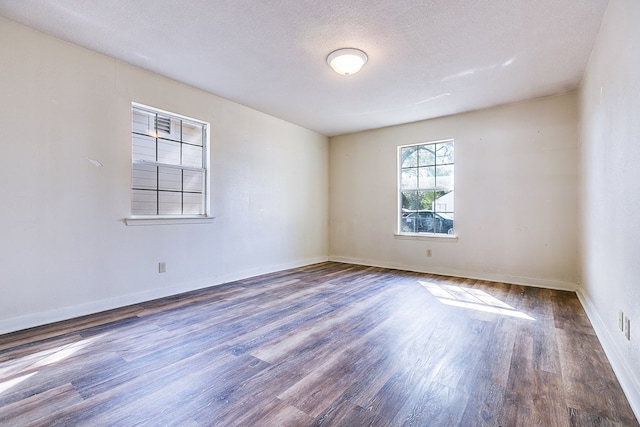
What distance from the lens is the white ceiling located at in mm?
2305

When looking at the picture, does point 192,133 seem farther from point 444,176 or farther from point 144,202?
point 444,176

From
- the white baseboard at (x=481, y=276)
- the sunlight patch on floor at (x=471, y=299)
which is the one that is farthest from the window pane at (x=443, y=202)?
the sunlight patch on floor at (x=471, y=299)

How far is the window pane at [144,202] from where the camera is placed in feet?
11.1

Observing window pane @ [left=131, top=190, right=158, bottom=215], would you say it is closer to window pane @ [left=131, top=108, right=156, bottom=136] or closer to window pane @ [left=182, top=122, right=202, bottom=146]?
window pane @ [left=131, top=108, right=156, bottom=136]

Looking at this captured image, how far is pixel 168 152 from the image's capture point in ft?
12.1

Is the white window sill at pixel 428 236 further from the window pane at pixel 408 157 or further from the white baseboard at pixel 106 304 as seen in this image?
the white baseboard at pixel 106 304

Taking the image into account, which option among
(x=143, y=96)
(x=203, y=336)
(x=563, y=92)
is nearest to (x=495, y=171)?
(x=563, y=92)

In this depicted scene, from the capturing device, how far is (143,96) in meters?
3.36

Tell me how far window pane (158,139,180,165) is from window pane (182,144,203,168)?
0.26ft

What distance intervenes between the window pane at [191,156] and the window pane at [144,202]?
0.58 meters

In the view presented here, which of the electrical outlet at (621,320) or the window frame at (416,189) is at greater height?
the window frame at (416,189)

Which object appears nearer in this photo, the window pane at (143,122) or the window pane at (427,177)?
the window pane at (143,122)

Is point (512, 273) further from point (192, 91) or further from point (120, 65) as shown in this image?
point (120, 65)

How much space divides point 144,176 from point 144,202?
11.9 inches
